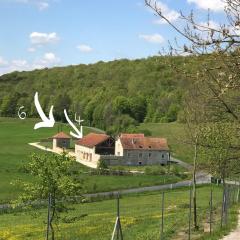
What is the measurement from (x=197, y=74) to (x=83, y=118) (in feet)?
625

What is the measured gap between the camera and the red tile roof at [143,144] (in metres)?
114

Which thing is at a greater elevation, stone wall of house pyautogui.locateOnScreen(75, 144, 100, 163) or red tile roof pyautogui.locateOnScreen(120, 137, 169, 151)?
red tile roof pyautogui.locateOnScreen(120, 137, 169, 151)

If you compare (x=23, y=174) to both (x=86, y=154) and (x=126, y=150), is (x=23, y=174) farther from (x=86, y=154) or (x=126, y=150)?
(x=86, y=154)

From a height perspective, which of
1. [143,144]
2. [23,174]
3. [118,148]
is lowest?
[23,174]

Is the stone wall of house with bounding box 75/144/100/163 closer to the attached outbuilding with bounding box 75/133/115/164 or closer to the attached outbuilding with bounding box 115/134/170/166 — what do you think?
the attached outbuilding with bounding box 75/133/115/164

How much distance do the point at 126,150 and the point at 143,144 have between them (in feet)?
19.7

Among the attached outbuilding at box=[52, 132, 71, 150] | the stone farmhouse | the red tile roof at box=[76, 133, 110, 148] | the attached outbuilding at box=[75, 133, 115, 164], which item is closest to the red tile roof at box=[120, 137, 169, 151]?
the stone farmhouse

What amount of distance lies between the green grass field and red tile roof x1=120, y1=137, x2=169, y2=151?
13.1 metres

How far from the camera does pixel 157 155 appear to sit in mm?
115750

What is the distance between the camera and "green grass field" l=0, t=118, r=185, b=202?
7375 centimetres

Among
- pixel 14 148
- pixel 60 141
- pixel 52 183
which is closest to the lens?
pixel 52 183

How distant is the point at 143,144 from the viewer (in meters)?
116

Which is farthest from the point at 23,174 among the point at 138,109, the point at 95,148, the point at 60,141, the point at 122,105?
the point at 138,109

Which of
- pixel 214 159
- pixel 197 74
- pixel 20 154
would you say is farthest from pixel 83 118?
pixel 197 74
